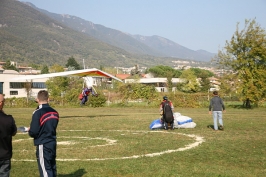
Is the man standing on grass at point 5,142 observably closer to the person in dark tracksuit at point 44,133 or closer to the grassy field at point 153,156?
the person in dark tracksuit at point 44,133

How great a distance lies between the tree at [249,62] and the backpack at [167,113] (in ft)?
91.4

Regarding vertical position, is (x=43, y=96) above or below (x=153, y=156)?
above

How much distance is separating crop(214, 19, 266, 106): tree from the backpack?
27849mm

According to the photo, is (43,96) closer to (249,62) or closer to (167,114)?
(167,114)

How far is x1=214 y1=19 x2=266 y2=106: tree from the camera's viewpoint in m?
45.4

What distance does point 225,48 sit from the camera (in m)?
47.3

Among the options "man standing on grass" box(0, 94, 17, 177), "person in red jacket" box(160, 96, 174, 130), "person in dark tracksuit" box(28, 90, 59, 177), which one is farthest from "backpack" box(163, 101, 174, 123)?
"man standing on grass" box(0, 94, 17, 177)

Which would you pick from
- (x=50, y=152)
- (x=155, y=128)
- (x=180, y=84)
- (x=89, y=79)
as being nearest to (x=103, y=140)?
(x=155, y=128)

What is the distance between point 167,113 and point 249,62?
29.5m

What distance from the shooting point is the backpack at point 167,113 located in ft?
64.6

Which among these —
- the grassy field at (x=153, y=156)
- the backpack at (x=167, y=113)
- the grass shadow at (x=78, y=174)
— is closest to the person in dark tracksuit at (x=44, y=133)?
the grass shadow at (x=78, y=174)

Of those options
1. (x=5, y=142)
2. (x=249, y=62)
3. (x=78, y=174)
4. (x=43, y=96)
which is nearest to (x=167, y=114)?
(x=78, y=174)

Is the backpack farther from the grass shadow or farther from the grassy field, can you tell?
the grass shadow

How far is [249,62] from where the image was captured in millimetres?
46312
